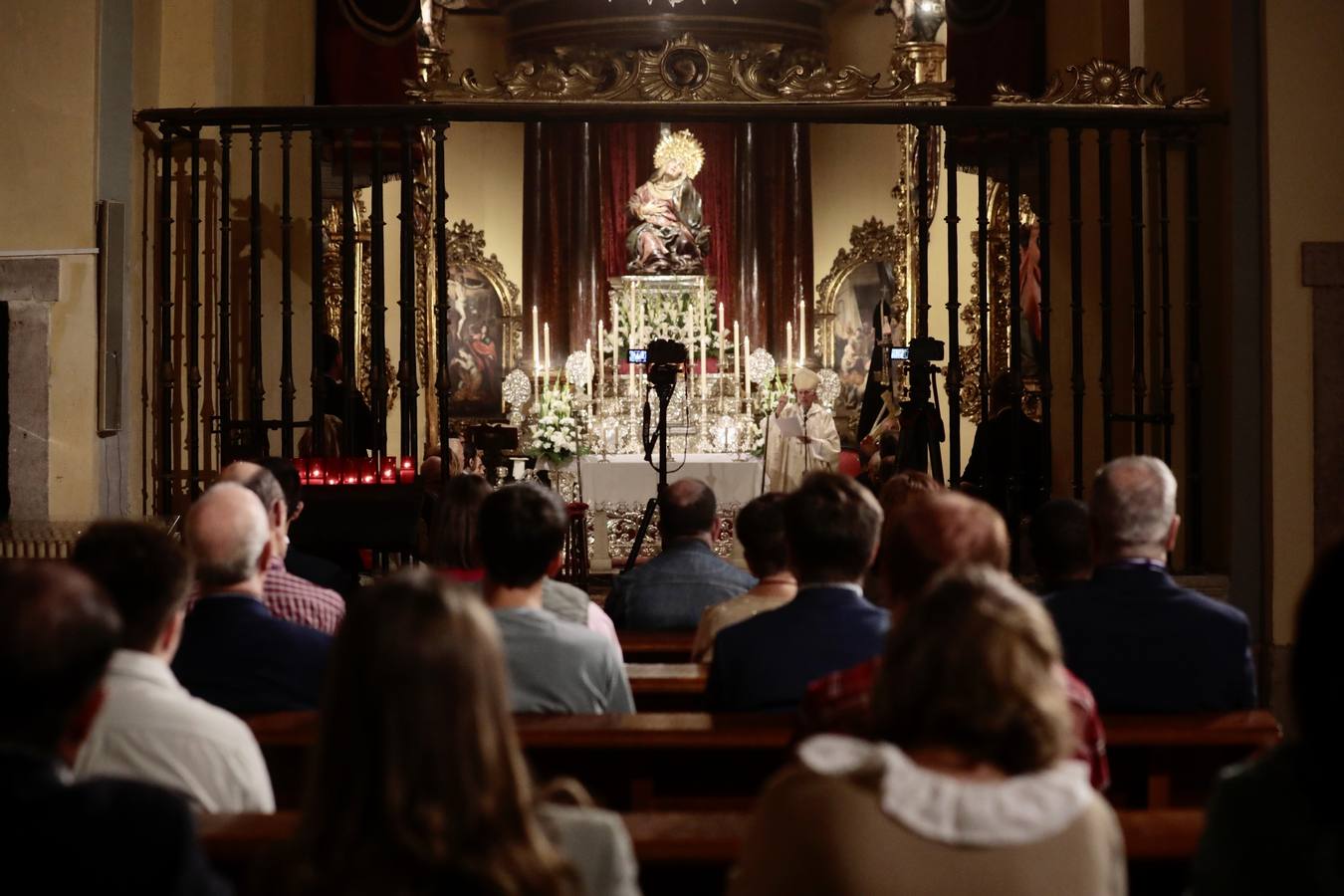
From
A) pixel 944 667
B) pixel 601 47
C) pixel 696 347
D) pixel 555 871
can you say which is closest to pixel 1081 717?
pixel 944 667

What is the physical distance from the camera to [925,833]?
189cm

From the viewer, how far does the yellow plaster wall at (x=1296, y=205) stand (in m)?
7.64

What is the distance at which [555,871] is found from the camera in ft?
5.61

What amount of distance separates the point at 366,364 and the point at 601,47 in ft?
14.0

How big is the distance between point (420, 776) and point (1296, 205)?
695cm

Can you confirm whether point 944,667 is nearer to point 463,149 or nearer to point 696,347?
point 696,347

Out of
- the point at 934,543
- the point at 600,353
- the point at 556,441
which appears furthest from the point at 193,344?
the point at 600,353

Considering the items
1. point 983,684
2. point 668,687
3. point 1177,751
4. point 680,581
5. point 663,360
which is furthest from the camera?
point 663,360

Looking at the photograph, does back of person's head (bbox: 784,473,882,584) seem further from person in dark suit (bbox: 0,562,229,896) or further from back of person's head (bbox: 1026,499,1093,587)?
person in dark suit (bbox: 0,562,229,896)

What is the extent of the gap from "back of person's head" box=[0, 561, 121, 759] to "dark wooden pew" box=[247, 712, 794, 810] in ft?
4.25

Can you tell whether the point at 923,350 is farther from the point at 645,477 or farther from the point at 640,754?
the point at 640,754

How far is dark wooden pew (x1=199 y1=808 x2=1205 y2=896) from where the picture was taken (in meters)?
2.44

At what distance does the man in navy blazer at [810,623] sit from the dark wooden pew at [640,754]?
0.18 meters

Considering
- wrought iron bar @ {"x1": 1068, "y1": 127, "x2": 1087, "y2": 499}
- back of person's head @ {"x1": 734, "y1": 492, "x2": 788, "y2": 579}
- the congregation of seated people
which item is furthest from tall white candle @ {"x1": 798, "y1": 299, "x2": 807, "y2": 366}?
the congregation of seated people
